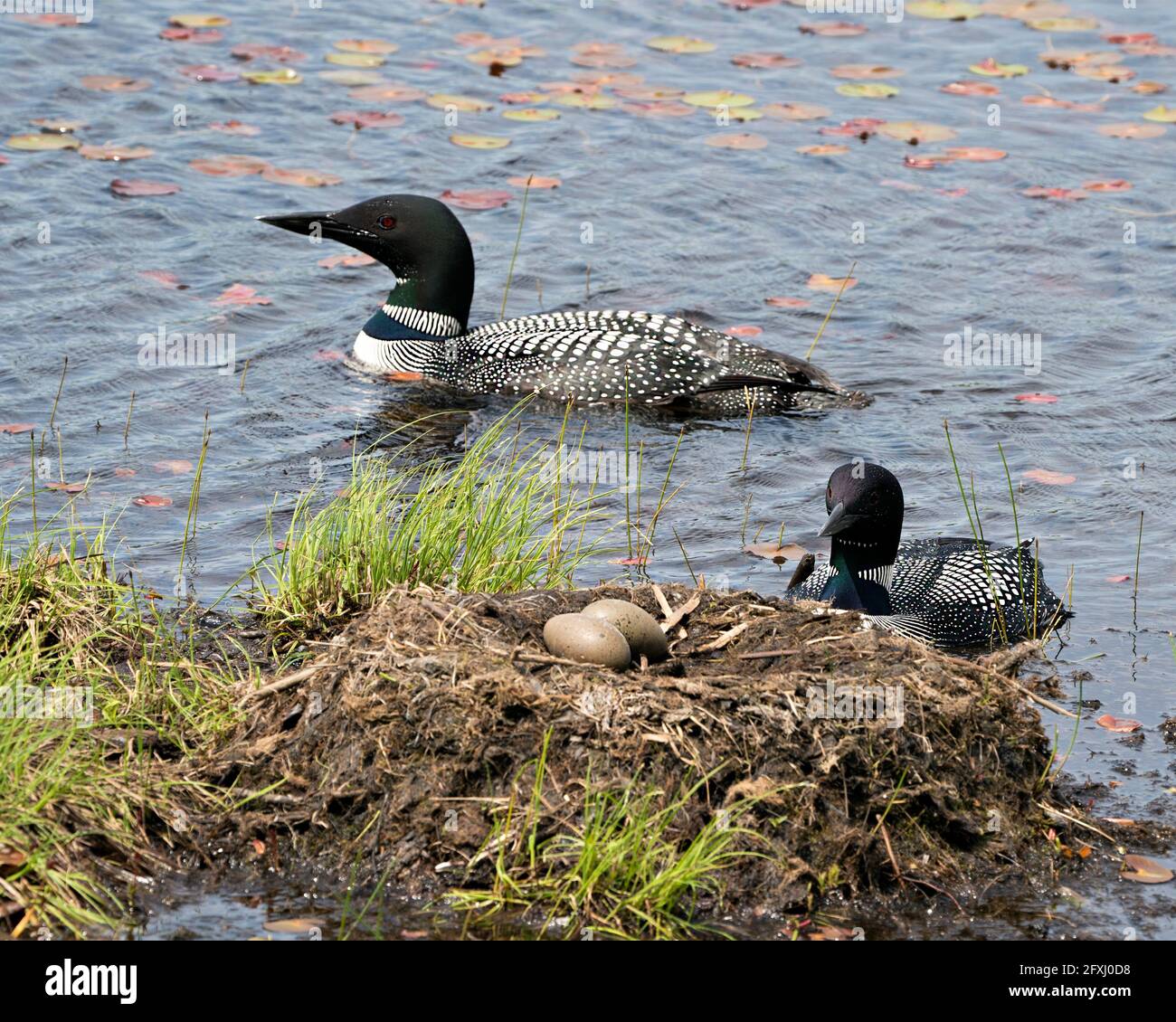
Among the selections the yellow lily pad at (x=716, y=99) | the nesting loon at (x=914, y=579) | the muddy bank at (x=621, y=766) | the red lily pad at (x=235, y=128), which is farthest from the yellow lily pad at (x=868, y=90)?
the muddy bank at (x=621, y=766)

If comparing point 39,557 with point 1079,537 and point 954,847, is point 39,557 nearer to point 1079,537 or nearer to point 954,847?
point 954,847

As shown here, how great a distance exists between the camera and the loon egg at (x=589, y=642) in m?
4.07

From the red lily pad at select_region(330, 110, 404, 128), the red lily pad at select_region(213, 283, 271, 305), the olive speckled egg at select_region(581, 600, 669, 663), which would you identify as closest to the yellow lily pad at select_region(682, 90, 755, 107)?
the red lily pad at select_region(330, 110, 404, 128)

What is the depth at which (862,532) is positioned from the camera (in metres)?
5.47

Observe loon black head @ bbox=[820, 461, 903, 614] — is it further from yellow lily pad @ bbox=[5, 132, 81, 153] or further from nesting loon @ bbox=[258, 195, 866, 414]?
yellow lily pad @ bbox=[5, 132, 81, 153]

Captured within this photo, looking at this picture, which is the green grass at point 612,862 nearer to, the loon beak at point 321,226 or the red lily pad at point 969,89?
the loon beak at point 321,226

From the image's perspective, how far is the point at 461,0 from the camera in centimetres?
1248

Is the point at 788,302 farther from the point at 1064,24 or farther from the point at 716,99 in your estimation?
the point at 1064,24

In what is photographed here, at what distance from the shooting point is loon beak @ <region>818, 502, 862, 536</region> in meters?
5.34

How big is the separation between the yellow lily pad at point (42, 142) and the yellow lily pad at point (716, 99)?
3935 millimetres

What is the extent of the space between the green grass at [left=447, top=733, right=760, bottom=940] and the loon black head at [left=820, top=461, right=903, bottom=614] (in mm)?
1724

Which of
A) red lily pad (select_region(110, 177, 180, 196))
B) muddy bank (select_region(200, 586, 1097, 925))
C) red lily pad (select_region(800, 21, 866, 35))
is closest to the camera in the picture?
muddy bank (select_region(200, 586, 1097, 925))

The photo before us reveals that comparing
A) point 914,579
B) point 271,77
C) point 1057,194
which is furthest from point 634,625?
point 271,77

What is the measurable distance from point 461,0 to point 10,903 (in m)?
10.1
